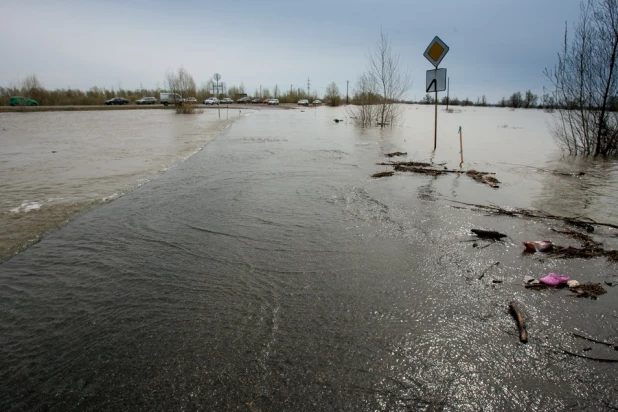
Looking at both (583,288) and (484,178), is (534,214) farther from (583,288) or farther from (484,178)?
(484,178)

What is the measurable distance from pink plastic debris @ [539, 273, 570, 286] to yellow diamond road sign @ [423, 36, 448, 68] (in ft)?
30.1

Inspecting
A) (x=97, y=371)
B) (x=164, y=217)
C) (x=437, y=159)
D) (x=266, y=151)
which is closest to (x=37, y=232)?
Answer: (x=164, y=217)

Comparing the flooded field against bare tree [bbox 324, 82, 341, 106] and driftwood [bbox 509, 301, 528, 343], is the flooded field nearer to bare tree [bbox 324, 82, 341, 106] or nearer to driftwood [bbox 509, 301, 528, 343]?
driftwood [bbox 509, 301, 528, 343]

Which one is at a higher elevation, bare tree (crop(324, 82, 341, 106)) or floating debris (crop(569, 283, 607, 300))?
bare tree (crop(324, 82, 341, 106))

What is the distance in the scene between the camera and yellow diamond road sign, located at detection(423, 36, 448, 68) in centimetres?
1035

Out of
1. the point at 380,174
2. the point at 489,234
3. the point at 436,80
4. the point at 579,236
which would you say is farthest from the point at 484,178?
the point at 436,80

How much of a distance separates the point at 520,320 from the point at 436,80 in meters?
9.97

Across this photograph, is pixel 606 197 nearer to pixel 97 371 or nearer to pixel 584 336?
pixel 584 336

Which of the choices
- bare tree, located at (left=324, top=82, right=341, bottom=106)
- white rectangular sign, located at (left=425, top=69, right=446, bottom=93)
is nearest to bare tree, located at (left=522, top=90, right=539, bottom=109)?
bare tree, located at (left=324, top=82, right=341, bottom=106)

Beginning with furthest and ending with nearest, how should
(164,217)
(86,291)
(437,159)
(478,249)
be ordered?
(437,159)
(164,217)
(478,249)
(86,291)

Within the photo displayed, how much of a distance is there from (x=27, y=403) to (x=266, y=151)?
9.56 m

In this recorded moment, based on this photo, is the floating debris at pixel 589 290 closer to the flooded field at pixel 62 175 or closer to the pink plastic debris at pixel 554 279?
the pink plastic debris at pixel 554 279

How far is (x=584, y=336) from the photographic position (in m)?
2.15

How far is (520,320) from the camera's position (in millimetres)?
2277
